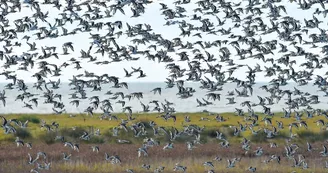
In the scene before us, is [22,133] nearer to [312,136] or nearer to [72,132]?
[72,132]

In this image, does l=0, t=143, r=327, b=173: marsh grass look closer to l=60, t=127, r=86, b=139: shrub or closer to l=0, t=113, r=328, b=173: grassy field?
l=0, t=113, r=328, b=173: grassy field

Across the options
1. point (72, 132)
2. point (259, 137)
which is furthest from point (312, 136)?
point (72, 132)

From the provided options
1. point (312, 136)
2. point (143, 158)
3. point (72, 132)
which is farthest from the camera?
point (312, 136)

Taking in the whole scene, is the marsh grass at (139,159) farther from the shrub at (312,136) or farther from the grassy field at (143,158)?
the shrub at (312,136)

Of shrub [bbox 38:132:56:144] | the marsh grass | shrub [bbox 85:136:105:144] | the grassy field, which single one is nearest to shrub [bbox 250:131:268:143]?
the grassy field

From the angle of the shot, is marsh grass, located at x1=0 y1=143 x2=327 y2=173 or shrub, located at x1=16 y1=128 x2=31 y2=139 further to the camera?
shrub, located at x1=16 y1=128 x2=31 y2=139

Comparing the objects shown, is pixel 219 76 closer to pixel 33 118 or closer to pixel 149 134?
pixel 149 134

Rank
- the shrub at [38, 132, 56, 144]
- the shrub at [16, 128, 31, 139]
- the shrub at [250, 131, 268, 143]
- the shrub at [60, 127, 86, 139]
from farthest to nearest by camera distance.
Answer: the shrub at [250, 131, 268, 143] → the shrub at [60, 127, 86, 139] → the shrub at [16, 128, 31, 139] → the shrub at [38, 132, 56, 144]

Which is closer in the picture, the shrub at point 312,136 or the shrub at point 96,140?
the shrub at point 96,140

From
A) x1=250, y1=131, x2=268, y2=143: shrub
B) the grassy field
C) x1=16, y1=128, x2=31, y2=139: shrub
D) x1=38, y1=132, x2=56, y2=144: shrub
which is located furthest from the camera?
x1=250, y1=131, x2=268, y2=143: shrub

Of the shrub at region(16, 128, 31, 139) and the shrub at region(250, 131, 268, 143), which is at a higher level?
the shrub at region(16, 128, 31, 139)

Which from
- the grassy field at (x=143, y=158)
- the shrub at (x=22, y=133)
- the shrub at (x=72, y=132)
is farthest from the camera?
the shrub at (x=72, y=132)

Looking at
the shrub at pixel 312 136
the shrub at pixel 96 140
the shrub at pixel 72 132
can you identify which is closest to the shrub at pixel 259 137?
the shrub at pixel 312 136

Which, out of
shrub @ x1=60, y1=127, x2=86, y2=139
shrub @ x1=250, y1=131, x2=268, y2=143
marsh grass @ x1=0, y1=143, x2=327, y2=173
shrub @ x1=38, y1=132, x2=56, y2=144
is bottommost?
marsh grass @ x1=0, y1=143, x2=327, y2=173
